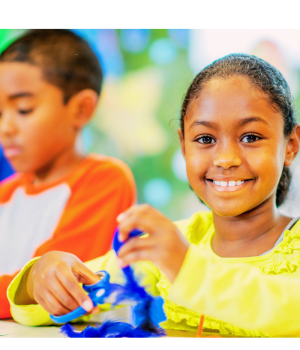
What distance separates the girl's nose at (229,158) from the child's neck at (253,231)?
122 mm

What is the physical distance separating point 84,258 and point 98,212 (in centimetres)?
10

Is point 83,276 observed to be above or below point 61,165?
below

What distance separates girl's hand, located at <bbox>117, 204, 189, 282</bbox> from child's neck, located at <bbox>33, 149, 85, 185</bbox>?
0.33 meters

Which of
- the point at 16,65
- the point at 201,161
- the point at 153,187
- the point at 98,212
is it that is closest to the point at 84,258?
the point at 98,212

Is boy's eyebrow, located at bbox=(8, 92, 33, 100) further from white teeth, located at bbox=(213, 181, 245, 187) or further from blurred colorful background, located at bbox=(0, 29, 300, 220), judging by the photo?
white teeth, located at bbox=(213, 181, 245, 187)

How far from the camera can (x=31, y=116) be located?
33.5 inches

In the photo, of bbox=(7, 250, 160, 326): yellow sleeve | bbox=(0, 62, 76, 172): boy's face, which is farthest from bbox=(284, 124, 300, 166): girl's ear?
bbox=(0, 62, 76, 172): boy's face

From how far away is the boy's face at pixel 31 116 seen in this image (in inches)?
33.3

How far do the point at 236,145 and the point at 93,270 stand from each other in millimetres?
356

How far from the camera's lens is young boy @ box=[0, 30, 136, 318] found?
84 centimetres

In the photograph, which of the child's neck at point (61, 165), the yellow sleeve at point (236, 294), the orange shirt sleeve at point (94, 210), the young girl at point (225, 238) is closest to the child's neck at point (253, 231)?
the young girl at point (225, 238)

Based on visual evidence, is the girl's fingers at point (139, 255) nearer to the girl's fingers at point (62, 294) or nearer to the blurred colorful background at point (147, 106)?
the girl's fingers at point (62, 294)

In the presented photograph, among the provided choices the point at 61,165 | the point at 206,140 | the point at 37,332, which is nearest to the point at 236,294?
the point at 206,140

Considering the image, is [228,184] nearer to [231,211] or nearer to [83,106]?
[231,211]
